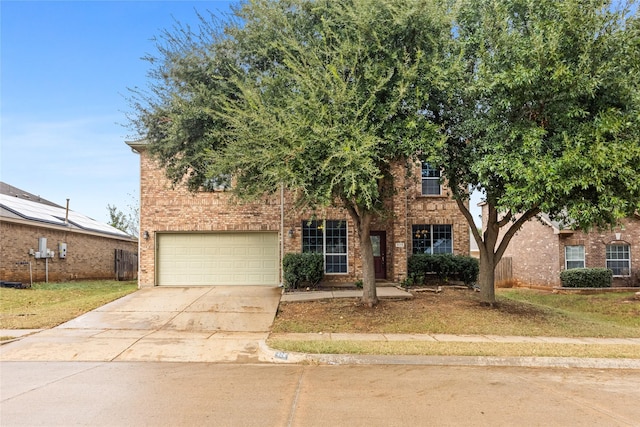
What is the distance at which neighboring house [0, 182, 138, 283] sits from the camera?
62.2ft

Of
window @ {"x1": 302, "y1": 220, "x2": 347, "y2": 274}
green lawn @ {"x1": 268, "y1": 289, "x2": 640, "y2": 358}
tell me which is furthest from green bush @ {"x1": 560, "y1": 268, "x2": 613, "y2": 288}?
window @ {"x1": 302, "y1": 220, "x2": 347, "y2": 274}

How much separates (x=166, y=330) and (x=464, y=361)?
273 inches

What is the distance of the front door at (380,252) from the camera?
18.7m

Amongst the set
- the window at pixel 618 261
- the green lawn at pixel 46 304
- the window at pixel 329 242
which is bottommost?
the green lawn at pixel 46 304

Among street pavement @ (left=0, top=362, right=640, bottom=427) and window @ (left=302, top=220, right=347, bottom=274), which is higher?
window @ (left=302, top=220, right=347, bottom=274)

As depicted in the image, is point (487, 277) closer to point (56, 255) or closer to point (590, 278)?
point (590, 278)

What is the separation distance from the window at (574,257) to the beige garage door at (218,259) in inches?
540

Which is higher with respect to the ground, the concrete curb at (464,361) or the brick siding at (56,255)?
the brick siding at (56,255)

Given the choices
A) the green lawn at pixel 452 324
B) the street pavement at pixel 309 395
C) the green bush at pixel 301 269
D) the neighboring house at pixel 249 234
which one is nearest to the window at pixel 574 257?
the green lawn at pixel 452 324

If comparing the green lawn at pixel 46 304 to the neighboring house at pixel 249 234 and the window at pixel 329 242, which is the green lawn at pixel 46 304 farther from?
the window at pixel 329 242

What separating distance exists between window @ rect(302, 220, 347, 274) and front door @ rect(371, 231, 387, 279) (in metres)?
1.25

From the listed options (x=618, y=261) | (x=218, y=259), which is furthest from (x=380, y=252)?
(x=618, y=261)

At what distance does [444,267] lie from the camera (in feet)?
58.8

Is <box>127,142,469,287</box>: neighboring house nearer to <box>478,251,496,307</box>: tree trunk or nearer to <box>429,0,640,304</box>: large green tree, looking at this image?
<box>478,251,496,307</box>: tree trunk
